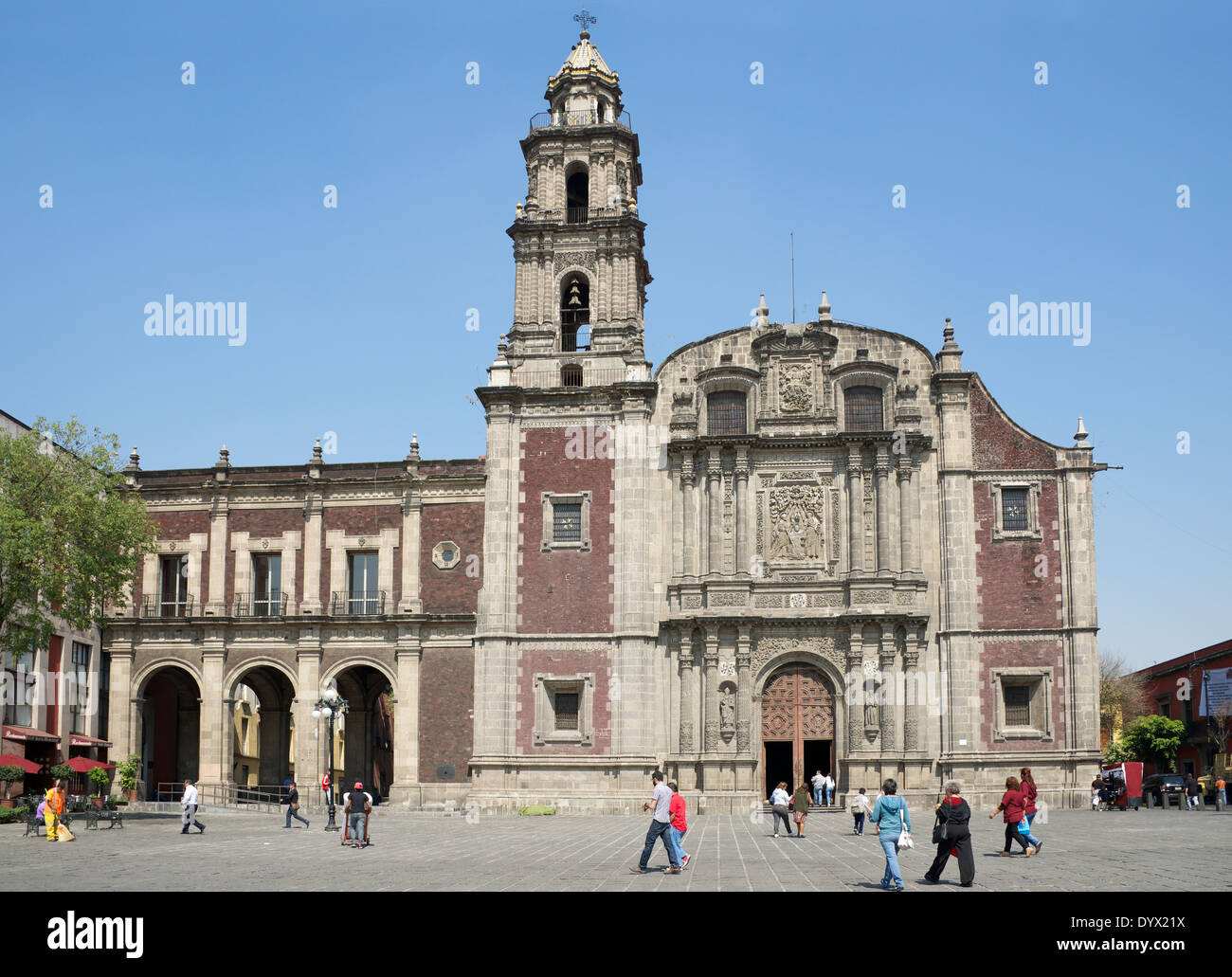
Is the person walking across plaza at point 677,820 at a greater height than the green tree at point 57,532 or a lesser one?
lesser

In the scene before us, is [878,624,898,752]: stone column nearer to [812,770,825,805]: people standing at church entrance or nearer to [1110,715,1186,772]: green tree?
[812,770,825,805]: people standing at church entrance

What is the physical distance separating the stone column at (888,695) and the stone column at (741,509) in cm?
539

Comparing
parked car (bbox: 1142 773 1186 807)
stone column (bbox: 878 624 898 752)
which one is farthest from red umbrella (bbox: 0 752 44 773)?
parked car (bbox: 1142 773 1186 807)

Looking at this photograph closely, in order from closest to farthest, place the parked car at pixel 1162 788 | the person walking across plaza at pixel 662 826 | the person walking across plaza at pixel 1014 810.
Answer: the person walking across plaza at pixel 662 826, the person walking across plaza at pixel 1014 810, the parked car at pixel 1162 788

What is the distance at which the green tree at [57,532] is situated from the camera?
38.2 meters

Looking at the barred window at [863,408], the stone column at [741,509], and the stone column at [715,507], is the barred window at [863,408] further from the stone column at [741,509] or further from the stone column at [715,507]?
the stone column at [715,507]

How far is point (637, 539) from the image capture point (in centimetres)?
4638

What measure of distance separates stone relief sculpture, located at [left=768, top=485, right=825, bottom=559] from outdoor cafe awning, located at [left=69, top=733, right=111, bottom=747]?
→ 1022 inches

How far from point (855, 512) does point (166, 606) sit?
27.2 m

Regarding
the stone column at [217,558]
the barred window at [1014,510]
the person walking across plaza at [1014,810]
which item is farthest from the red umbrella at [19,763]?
the barred window at [1014,510]

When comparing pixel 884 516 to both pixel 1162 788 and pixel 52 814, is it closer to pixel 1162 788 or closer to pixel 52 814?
pixel 1162 788

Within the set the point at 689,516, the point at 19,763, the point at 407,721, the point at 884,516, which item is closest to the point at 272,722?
the point at 407,721

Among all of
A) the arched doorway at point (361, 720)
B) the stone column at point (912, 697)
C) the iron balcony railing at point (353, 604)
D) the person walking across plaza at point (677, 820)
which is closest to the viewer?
the person walking across plaza at point (677, 820)
